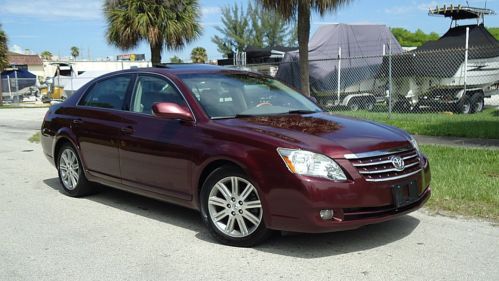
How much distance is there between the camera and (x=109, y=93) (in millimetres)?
6406

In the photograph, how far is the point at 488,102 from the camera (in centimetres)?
2253

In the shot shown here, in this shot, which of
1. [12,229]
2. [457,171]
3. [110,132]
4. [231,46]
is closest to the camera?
[12,229]

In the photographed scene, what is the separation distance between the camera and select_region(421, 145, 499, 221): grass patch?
Answer: 19.0ft

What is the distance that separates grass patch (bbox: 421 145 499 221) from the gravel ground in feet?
1.25

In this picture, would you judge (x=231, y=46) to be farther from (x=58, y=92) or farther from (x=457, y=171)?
(x=457, y=171)

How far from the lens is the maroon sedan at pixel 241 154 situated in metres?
4.30

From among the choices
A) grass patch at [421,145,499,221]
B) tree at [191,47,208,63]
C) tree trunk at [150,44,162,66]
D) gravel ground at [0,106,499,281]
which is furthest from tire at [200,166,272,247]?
tree at [191,47,208,63]

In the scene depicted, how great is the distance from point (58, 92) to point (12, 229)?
30.2 m

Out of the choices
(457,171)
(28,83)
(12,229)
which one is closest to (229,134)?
(12,229)

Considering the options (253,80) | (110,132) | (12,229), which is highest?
(253,80)

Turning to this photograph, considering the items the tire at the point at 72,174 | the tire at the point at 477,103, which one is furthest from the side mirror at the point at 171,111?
the tire at the point at 477,103

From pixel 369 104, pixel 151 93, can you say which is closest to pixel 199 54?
pixel 369 104

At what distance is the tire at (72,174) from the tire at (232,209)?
241 cm

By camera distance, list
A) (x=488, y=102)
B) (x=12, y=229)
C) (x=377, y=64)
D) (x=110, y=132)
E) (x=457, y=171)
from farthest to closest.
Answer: (x=488, y=102), (x=377, y=64), (x=457, y=171), (x=110, y=132), (x=12, y=229)
